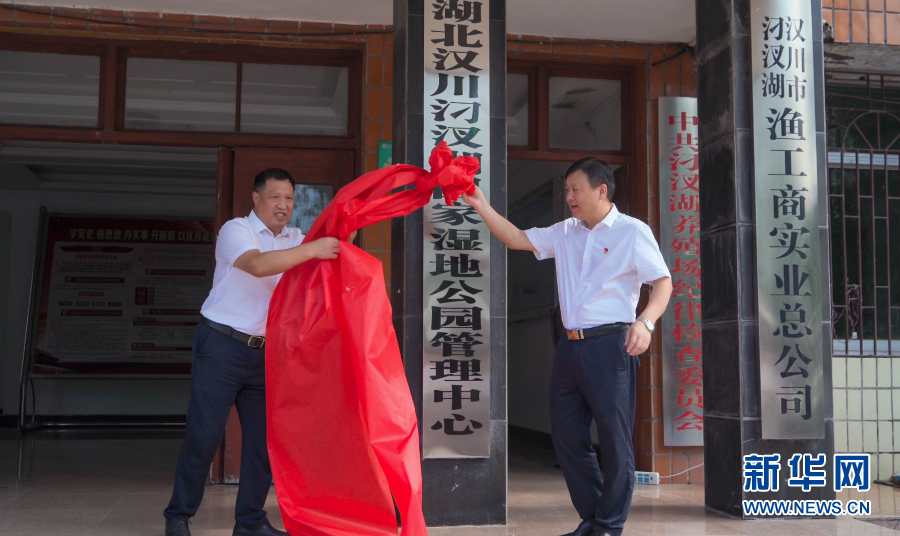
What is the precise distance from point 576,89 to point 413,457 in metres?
3.04

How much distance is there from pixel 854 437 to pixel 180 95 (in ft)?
14.7

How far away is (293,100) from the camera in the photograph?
4363 millimetres

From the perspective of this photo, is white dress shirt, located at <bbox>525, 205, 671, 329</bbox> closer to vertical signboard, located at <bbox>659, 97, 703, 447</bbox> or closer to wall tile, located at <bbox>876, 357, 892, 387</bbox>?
vertical signboard, located at <bbox>659, 97, 703, 447</bbox>

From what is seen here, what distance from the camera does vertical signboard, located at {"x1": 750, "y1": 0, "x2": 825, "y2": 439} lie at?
321 centimetres

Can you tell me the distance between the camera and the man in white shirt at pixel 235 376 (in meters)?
2.66

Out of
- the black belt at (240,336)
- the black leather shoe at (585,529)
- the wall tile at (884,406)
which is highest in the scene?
the black belt at (240,336)

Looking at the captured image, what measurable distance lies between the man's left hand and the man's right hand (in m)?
1.05

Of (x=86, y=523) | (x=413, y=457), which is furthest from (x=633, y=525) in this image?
(x=86, y=523)

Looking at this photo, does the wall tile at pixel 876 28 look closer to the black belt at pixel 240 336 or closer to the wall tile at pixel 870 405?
the wall tile at pixel 870 405

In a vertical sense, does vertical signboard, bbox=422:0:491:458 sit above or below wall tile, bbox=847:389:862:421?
above

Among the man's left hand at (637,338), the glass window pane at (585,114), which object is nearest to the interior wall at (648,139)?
the glass window pane at (585,114)

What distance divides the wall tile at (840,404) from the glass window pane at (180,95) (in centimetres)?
395

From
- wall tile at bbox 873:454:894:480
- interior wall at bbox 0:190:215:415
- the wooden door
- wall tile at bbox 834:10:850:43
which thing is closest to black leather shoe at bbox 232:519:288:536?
the wooden door

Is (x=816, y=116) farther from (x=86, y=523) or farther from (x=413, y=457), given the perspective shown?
(x=86, y=523)
